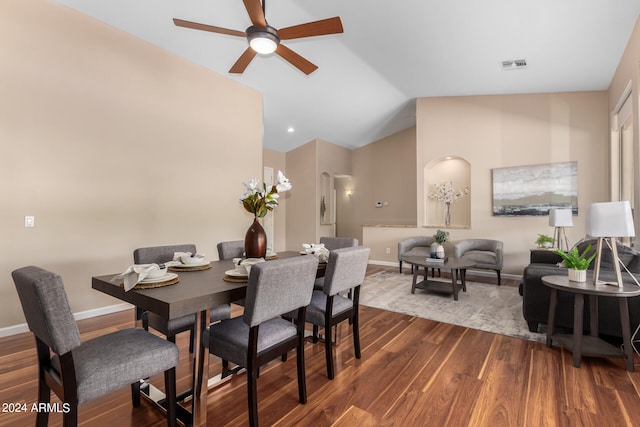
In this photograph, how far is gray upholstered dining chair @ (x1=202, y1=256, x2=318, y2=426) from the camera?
1560 millimetres

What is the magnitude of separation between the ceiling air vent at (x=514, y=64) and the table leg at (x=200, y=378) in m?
4.83

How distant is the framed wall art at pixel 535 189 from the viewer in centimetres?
505

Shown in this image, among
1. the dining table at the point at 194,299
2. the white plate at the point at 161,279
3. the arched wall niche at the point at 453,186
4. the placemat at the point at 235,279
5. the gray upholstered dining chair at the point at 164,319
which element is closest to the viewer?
the dining table at the point at 194,299

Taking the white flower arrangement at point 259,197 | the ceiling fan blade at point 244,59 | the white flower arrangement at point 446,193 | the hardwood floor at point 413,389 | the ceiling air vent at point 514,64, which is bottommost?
the hardwood floor at point 413,389

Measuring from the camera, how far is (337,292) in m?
2.15

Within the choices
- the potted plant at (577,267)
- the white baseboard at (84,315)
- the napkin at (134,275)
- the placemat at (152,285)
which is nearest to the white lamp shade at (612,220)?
the potted plant at (577,267)

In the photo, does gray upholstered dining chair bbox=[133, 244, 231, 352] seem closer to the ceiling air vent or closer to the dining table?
the dining table

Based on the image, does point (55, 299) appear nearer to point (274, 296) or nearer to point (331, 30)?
point (274, 296)

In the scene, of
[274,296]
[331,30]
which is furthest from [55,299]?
[331,30]

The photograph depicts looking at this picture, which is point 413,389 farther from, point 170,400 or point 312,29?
point 312,29

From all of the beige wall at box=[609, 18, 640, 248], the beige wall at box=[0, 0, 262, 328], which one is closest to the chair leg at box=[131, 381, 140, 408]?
the beige wall at box=[0, 0, 262, 328]

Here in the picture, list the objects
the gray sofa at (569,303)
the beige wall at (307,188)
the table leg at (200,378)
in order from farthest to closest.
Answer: the beige wall at (307,188), the gray sofa at (569,303), the table leg at (200,378)

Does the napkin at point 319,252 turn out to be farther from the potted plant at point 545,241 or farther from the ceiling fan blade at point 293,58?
the potted plant at point 545,241

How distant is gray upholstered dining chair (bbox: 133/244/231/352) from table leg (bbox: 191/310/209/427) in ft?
1.35
